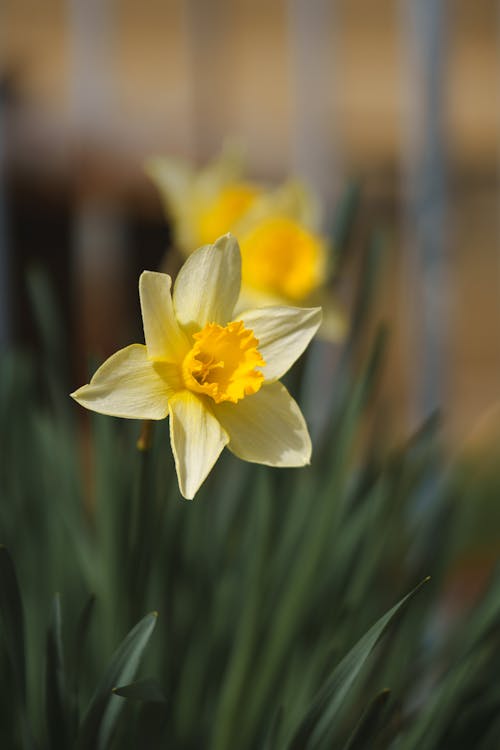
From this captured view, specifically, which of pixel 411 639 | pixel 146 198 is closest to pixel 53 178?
pixel 146 198

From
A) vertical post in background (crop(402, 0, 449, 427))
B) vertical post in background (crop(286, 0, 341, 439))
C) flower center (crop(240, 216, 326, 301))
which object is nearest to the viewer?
flower center (crop(240, 216, 326, 301))

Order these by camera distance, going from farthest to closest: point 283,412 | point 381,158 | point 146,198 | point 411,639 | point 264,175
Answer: point 381,158
point 264,175
point 146,198
point 411,639
point 283,412

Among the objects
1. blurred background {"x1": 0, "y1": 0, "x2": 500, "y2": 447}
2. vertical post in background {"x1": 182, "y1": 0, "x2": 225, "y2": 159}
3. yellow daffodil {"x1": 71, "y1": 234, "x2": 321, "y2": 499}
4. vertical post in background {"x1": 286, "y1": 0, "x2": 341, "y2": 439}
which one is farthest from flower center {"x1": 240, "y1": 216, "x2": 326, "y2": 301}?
vertical post in background {"x1": 182, "y1": 0, "x2": 225, "y2": 159}

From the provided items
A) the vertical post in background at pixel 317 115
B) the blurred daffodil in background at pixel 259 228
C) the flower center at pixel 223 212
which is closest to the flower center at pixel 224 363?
the blurred daffodil in background at pixel 259 228

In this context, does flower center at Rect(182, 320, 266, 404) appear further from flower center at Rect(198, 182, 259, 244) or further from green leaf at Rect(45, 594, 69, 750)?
flower center at Rect(198, 182, 259, 244)

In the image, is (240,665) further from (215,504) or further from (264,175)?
(264,175)

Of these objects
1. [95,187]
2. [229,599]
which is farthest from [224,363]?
[95,187]

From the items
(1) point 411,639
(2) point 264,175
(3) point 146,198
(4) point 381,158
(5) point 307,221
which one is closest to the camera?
(1) point 411,639
